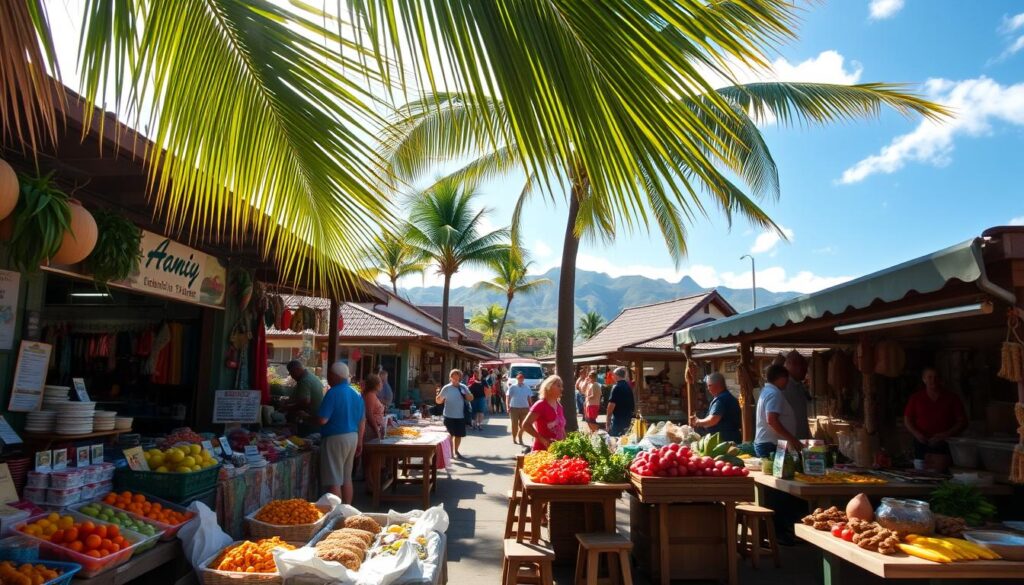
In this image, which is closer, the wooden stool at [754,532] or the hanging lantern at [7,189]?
the hanging lantern at [7,189]

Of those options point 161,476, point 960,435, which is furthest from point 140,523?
point 960,435

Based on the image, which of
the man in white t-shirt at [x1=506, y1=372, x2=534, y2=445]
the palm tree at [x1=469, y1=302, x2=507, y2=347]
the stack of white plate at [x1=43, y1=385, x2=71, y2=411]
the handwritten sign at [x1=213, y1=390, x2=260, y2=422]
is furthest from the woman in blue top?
the palm tree at [x1=469, y1=302, x2=507, y2=347]

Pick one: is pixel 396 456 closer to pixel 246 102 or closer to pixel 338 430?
pixel 338 430

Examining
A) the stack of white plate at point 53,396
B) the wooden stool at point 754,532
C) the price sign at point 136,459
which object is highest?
the stack of white plate at point 53,396

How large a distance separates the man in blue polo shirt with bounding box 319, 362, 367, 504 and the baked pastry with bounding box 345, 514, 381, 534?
6.56ft

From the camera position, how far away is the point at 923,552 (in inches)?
151

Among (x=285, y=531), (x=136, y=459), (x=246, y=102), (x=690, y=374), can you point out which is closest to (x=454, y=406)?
(x=690, y=374)

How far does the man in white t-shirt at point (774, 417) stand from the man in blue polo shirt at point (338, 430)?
14.5 feet

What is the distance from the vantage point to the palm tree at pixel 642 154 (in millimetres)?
1564

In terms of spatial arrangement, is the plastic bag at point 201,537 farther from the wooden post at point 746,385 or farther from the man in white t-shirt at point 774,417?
the wooden post at point 746,385

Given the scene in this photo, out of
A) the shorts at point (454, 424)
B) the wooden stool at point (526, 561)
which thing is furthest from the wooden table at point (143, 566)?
the shorts at point (454, 424)

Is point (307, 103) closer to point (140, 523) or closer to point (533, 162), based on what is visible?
point (533, 162)

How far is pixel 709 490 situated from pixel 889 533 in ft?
5.01

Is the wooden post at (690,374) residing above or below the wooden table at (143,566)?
above
